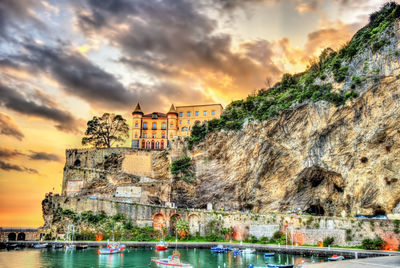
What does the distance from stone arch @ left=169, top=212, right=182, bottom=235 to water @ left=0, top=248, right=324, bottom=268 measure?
9136mm

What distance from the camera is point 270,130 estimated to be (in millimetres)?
55500

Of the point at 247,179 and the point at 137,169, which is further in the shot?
the point at 137,169

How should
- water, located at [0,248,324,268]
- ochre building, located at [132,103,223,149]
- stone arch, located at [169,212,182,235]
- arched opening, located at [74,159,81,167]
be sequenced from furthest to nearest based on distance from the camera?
ochre building, located at [132,103,223,149] < arched opening, located at [74,159,81,167] < stone arch, located at [169,212,182,235] < water, located at [0,248,324,268]

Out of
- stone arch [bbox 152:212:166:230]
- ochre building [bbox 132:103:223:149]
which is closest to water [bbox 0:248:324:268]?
stone arch [bbox 152:212:166:230]

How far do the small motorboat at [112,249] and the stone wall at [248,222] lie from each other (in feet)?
25.9

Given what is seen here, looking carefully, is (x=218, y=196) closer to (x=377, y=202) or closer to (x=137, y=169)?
(x=137, y=169)

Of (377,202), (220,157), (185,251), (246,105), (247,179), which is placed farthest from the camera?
(246,105)

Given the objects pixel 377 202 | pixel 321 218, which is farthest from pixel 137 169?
pixel 377 202

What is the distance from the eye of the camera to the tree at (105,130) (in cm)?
7656

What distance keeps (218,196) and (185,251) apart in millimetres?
14320

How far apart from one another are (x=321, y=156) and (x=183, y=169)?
→ 24.6 metres

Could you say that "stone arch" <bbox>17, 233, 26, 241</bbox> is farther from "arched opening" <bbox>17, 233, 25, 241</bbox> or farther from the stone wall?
the stone wall

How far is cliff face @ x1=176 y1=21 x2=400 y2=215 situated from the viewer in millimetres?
44031

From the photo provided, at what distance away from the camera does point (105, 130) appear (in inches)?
3071
